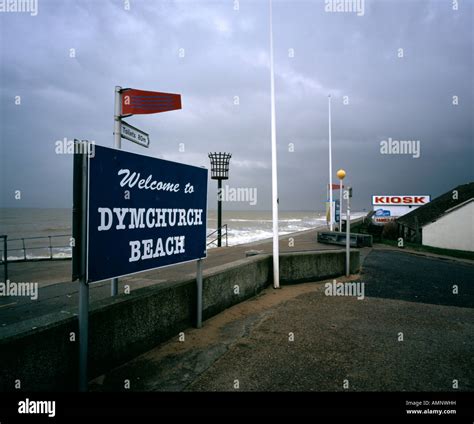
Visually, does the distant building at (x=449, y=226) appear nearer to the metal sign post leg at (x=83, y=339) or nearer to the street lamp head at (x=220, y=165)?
the street lamp head at (x=220, y=165)

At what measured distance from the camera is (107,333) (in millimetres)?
3096

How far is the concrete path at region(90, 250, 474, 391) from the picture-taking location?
9.80 feet

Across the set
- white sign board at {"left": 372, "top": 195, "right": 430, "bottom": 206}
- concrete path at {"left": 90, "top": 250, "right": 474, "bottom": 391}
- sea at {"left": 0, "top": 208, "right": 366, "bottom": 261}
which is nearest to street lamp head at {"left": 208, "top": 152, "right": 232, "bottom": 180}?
sea at {"left": 0, "top": 208, "right": 366, "bottom": 261}

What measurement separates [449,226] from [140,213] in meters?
27.5

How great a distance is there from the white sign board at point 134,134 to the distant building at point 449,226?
87.7 feet

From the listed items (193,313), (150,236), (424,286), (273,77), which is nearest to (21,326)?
(150,236)

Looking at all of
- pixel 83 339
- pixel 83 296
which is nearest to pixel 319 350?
pixel 83 339

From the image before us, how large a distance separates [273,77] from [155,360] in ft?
22.0

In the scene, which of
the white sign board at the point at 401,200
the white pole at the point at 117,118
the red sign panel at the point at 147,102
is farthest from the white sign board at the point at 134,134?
the white sign board at the point at 401,200

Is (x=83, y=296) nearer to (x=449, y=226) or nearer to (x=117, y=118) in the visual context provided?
(x=117, y=118)

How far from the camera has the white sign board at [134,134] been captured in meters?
3.55

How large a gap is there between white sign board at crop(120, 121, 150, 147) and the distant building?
26740 mm

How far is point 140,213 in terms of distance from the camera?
10.8 ft

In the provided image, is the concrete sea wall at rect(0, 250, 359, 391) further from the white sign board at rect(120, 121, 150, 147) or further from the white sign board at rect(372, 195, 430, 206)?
the white sign board at rect(372, 195, 430, 206)
